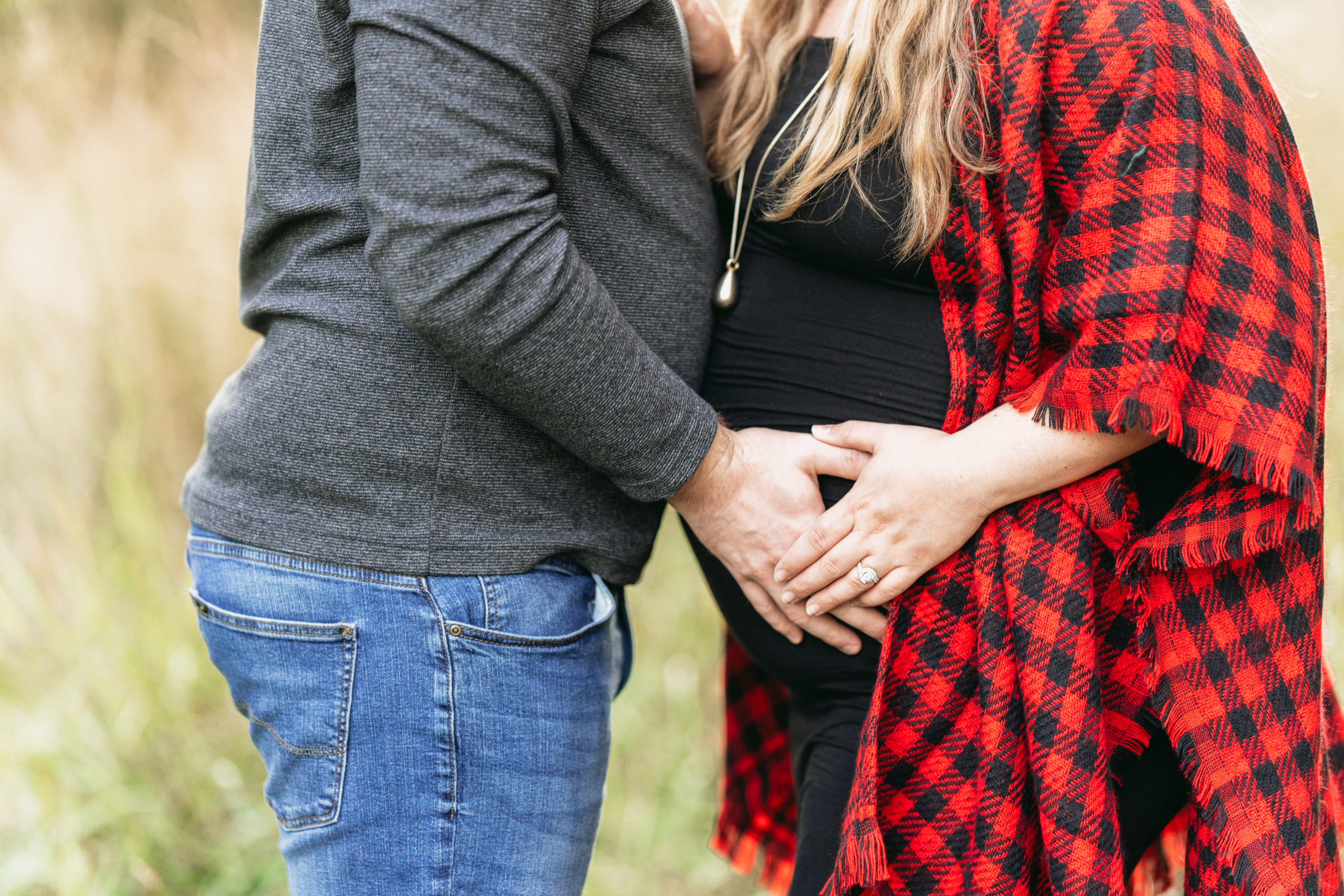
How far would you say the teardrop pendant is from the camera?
3.86 ft

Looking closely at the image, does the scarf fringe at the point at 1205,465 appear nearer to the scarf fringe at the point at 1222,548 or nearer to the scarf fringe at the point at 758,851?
the scarf fringe at the point at 1222,548

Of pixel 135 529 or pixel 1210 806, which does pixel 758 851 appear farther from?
pixel 135 529

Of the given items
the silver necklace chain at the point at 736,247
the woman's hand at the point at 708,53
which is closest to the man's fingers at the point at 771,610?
the silver necklace chain at the point at 736,247

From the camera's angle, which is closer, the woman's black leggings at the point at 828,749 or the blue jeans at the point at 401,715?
the blue jeans at the point at 401,715

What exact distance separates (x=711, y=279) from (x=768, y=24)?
0.40 metres

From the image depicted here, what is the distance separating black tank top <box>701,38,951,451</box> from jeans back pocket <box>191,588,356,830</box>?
21.7 inches

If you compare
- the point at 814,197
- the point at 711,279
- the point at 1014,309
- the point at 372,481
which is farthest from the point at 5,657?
the point at 1014,309

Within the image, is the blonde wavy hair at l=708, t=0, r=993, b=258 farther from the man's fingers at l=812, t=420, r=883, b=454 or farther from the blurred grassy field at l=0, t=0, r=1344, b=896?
the blurred grassy field at l=0, t=0, r=1344, b=896

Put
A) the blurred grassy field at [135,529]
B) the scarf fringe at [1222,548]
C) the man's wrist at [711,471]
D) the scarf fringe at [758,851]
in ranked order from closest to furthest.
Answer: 1. the scarf fringe at [1222,548]
2. the man's wrist at [711,471]
3. the scarf fringe at [758,851]
4. the blurred grassy field at [135,529]

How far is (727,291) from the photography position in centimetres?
118

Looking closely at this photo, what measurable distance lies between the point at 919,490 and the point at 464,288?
0.52m

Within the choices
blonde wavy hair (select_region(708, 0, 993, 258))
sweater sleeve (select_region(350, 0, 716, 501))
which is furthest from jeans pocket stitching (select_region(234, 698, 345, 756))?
blonde wavy hair (select_region(708, 0, 993, 258))

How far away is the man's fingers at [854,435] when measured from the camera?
1.05 metres

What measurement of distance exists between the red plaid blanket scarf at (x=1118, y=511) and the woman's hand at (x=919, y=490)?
0.10ft
